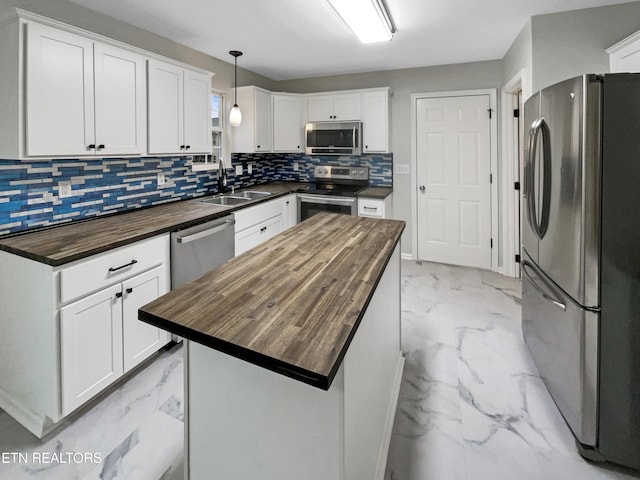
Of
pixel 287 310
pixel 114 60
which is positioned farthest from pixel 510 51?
pixel 287 310

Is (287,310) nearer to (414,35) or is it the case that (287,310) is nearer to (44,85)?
(44,85)

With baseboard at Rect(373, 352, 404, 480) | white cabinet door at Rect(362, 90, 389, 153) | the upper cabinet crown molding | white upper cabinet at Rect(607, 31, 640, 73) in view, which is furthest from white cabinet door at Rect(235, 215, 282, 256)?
white upper cabinet at Rect(607, 31, 640, 73)

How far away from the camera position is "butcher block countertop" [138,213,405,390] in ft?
2.84

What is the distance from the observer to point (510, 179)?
12.9ft

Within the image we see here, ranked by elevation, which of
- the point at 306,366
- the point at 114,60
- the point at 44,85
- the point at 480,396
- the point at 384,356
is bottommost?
A: the point at 480,396

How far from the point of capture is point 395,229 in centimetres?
220

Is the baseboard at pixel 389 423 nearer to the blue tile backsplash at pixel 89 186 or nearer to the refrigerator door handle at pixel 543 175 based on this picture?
the refrigerator door handle at pixel 543 175

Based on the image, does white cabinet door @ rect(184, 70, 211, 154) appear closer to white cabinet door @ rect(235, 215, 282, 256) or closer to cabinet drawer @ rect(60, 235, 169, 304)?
white cabinet door @ rect(235, 215, 282, 256)

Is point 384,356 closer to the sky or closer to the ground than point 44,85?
closer to the ground

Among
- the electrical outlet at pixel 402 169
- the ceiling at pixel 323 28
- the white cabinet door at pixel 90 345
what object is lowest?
the white cabinet door at pixel 90 345

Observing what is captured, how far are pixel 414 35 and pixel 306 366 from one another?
3.40m

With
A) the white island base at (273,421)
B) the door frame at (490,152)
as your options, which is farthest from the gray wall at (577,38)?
the white island base at (273,421)

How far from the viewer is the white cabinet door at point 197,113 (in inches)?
122

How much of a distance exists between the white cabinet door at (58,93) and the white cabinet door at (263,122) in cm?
220
